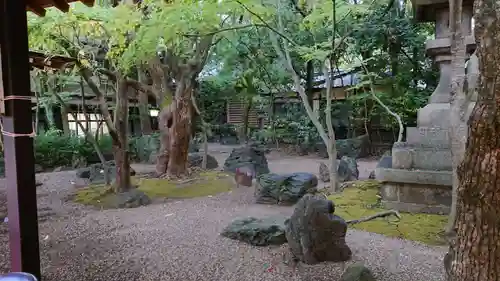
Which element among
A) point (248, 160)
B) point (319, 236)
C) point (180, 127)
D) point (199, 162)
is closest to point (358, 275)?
point (319, 236)

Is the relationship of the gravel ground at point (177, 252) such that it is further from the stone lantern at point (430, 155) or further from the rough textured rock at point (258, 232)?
the stone lantern at point (430, 155)

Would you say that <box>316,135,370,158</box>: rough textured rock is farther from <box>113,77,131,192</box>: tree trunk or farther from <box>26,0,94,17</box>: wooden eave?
<box>26,0,94,17</box>: wooden eave

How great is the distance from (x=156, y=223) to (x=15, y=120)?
3221 millimetres

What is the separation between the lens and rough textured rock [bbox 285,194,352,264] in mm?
3457

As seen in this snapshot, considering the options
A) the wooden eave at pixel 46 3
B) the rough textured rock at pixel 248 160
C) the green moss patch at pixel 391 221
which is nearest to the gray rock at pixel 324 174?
the rough textured rock at pixel 248 160

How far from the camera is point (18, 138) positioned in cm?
237

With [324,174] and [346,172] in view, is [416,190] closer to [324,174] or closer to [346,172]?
[346,172]

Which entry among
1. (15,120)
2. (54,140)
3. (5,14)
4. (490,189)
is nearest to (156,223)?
(15,120)

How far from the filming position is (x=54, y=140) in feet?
39.0

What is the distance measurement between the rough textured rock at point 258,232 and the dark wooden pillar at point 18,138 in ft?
7.46

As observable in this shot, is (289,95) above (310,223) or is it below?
above

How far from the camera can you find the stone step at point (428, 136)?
15.7ft

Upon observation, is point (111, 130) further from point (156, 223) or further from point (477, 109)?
point (477, 109)

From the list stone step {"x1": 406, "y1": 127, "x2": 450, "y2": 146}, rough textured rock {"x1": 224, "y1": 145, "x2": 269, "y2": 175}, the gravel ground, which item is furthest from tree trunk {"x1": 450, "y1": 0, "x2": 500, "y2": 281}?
rough textured rock {"x1": 224, "y1": 145, "x2": 269, "y2": 175}
